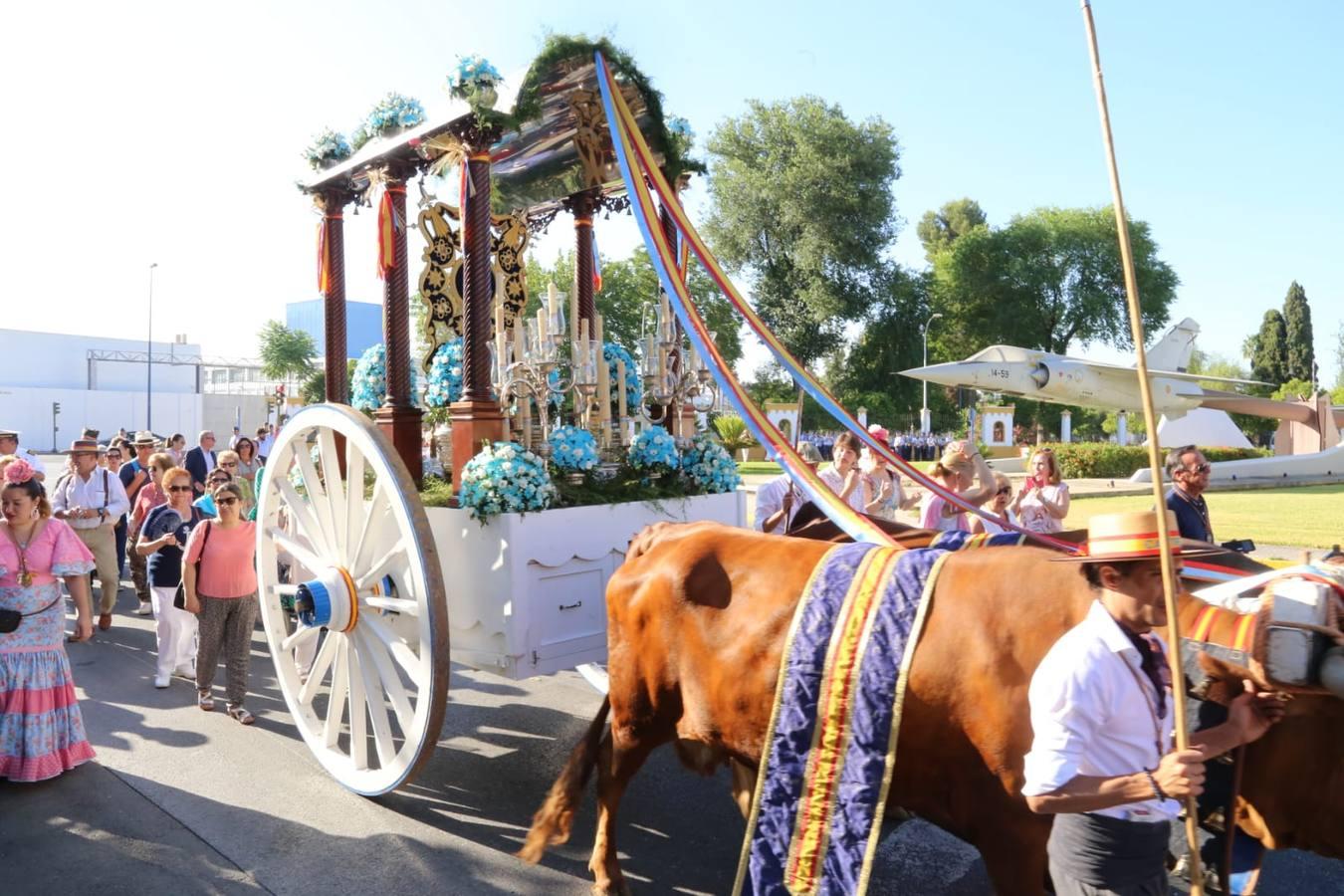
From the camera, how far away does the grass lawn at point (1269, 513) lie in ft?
42.3

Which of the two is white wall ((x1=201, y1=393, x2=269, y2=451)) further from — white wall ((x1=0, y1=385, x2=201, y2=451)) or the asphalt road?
the asphalt road

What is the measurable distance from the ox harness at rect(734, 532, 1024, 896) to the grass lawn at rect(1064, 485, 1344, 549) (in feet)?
25.7

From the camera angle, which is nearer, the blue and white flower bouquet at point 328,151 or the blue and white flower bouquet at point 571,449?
the blue and white flower bouquet at point 571,449

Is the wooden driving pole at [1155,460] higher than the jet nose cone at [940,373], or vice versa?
the jet nose cone at [940,373]

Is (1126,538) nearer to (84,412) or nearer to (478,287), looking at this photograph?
(478,287)

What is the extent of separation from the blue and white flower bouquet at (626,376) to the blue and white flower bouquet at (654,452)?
74 centimetres

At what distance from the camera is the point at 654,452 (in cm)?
503

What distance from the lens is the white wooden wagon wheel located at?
3766mm

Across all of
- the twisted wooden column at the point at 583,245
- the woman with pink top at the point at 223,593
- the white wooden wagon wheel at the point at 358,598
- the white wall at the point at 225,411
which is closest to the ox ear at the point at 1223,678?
the white wooden wagon wheel at the point at 358,598

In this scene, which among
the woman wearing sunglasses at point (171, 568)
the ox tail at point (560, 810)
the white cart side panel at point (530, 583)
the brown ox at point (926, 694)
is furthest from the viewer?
the woman wearing sunglasses at point (171, 568)

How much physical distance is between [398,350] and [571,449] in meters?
1.74

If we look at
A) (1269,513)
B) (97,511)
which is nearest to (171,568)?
(97,511)

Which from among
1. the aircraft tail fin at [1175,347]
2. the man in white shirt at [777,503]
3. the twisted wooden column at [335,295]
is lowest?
the man in white shirt at [777,503]

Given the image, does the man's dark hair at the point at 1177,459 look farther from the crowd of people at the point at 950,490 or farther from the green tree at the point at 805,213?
the green tree at the point at 805,213
